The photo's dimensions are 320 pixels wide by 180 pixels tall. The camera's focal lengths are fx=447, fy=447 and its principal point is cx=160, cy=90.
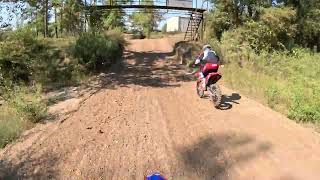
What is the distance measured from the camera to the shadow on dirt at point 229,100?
13070mm

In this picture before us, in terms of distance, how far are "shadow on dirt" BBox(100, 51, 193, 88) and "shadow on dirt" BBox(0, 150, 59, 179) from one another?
8.28 metres

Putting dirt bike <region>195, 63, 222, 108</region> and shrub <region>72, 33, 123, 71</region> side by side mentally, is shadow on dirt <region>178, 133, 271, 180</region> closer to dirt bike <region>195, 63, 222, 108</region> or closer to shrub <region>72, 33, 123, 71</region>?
dirt bike <region>195, 63, 222, 108</region>

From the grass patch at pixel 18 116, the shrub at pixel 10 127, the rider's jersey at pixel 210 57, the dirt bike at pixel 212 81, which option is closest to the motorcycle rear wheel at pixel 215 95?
the dirt bike at pixel 212 81

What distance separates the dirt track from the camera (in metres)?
8.16

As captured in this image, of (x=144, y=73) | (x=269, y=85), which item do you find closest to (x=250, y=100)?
(x=269, y=85)

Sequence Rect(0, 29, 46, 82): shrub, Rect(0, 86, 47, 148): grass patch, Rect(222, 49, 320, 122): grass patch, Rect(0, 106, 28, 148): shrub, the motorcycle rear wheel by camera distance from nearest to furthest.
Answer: Rect(0, 106, 28, 148): shrub → Rect(0, 86, 47, 148): grass patch → Rect(222, 49, 320, 122): grass patch → the motorcycle rear wheel → Rect(0, 29, 46, 82): shrub

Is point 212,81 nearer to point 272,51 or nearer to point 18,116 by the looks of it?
point 18,116

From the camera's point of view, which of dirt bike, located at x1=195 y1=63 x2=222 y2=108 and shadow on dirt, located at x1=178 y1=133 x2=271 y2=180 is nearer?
shadow on dirt, located at x1=178 y1=133 x2=271 y2=180

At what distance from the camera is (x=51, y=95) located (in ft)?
51.7

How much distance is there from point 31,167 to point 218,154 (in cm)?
363

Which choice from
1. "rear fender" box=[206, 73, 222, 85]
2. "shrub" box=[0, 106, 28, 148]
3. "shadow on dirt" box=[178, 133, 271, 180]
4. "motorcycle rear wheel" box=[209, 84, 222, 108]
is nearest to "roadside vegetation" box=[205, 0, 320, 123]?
"motorcycle rear wheel" box=[209, 84, 222, 108]

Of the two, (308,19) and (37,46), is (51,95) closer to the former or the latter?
(37,46)

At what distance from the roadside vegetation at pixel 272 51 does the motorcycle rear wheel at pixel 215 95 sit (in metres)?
1.55

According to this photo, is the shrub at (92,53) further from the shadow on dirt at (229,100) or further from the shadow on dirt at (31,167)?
the shadow on dirt at (31,167)
